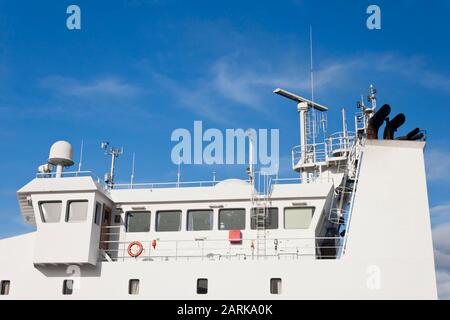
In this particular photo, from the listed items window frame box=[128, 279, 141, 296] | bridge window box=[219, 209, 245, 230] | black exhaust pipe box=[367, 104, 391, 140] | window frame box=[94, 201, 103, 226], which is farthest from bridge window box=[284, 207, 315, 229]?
window frame box=[94, 201, 103, 226]

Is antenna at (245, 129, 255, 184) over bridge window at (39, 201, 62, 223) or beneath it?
over

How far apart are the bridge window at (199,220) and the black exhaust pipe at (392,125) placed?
735 cm

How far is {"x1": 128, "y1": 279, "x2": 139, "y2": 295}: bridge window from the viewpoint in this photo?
18491 millimetres

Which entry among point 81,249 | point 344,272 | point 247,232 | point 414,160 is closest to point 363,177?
point 414,160

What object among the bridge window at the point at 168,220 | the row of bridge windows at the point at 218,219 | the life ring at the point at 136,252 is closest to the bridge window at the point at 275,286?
the row of bridge windows at the point at 218,219

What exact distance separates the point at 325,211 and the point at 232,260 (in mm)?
4402

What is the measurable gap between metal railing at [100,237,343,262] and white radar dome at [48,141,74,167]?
3977 millimetres

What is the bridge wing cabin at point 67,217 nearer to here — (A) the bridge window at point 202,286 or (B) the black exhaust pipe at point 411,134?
(A) the bridge window at point 202,286

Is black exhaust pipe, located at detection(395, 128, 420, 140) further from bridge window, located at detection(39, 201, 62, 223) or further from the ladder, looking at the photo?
bridge window, located at detection(39, 201, 62, 223)

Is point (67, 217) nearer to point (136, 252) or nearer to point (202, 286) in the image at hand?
point (136, 252)

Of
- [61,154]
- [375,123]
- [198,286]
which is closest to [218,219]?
[198,286]

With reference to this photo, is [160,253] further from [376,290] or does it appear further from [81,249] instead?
[376,290]

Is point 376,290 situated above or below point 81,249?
below

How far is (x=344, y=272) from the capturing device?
1720 cm
